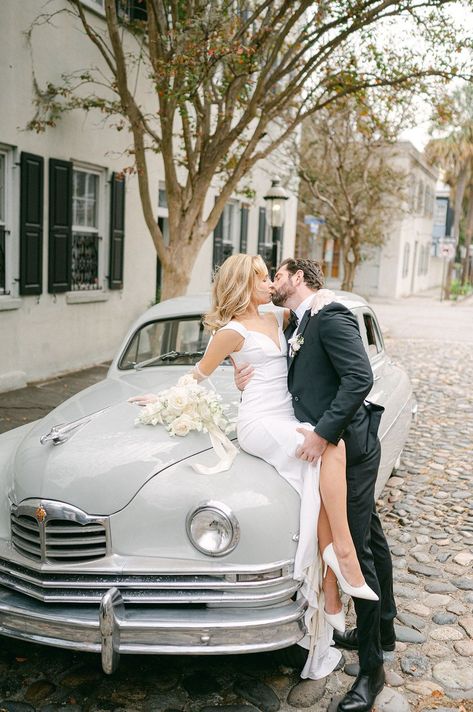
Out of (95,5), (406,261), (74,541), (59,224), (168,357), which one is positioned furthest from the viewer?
(406,261)

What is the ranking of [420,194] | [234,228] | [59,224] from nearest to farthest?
[59,224] → [234,228] → [420,194]

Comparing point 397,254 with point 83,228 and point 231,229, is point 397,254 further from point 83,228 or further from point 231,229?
point 83,228

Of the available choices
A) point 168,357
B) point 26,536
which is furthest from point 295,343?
point 168,357

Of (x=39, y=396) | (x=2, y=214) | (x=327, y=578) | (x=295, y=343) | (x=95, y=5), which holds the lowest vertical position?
(x=39, y=396)

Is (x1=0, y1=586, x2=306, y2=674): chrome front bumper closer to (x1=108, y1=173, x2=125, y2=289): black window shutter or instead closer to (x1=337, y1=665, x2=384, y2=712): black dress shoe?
(x1=337, y1=665, x2=384, y2=712): black dress shoe

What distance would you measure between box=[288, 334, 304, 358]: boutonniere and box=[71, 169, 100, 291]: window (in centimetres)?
806

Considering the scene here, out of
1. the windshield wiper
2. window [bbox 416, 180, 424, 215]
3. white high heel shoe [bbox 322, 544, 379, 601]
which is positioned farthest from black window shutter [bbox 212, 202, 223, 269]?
window [bbox 416, 180, 424, 215]

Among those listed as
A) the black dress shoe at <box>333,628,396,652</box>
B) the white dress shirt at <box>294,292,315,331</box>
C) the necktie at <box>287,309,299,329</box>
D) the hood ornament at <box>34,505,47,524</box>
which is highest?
the white dress shirt at <box>294,292,315,331</box>

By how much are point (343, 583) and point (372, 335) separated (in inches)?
115

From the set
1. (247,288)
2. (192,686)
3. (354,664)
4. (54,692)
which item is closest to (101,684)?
(54,692)

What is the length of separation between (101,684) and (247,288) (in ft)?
6.41

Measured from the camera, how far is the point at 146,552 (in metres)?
2.95

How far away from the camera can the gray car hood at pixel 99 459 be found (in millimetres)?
3037

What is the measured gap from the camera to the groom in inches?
117
